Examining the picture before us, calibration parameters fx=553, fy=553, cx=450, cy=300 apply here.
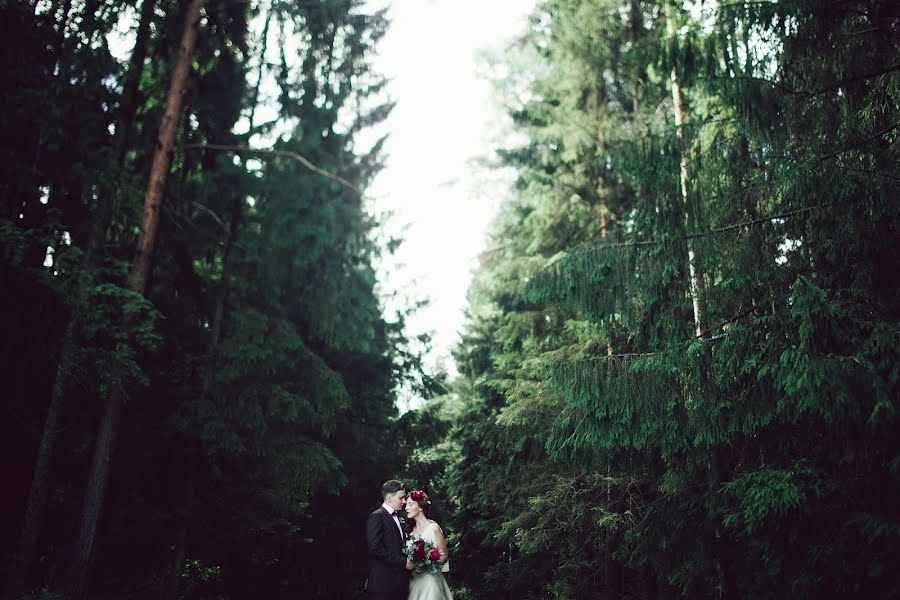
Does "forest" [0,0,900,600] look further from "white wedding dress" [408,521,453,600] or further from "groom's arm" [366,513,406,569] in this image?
"groom's arm" [366,513,406,569]

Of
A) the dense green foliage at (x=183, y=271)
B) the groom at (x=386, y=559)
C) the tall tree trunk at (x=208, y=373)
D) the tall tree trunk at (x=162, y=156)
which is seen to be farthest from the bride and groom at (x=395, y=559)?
the tall tree trunk at (x=208, y=373)

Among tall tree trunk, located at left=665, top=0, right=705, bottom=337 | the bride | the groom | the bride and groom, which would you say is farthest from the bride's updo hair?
tall tree trunk, located at left=665, top=0, right=705, bottom=337

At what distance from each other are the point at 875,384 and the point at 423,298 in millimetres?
14645

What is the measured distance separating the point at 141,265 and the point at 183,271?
7.84 ft

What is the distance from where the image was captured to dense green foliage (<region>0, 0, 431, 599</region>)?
749 centimetres

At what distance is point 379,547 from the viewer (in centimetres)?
584

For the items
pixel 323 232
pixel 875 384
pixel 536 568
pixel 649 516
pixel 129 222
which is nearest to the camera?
pixel 875 384

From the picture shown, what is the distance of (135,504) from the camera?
953cm

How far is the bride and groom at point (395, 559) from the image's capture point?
19.2ft

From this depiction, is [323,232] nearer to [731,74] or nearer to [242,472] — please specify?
[242,472]

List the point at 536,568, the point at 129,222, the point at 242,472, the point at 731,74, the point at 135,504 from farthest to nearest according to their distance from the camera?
the point at 536,568
the point at 242,472
the point at 135,504
the point at 129,222
the point at 731,74

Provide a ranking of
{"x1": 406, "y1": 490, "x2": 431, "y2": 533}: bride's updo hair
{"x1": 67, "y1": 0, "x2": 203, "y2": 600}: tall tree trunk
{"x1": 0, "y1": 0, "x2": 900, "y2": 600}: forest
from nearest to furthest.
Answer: {"x1": 0, "y1": 0, "x2": 900, "y2": 600}: forest
{"x1": 406, "y1": 490, "x2": 431, "y2": 533}: bride's updo hair
{"x1": 67, "y1": 0, "x2": 203, "y2": 600}: tall tree trunk

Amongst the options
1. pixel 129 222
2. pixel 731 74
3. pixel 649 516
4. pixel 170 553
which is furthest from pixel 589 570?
pixel 129 222

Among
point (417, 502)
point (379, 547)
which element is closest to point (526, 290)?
point (417, 502)
